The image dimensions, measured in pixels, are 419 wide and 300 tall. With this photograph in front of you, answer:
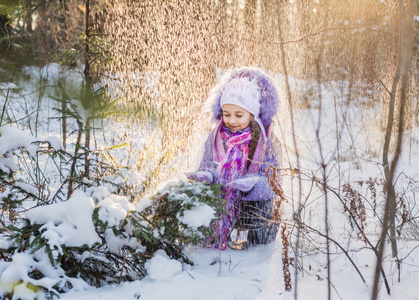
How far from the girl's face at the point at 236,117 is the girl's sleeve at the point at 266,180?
200mm

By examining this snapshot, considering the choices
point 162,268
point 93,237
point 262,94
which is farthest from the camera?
point 262,94

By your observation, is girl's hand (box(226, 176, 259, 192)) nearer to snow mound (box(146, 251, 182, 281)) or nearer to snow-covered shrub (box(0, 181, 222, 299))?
snow-covered shrub (box(0, 181, 222, 299))

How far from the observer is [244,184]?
7.13ft

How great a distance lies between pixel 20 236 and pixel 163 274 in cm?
60

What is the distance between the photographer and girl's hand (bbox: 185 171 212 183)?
2.26m

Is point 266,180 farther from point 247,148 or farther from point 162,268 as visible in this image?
point 162,268

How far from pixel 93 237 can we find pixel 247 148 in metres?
1.21

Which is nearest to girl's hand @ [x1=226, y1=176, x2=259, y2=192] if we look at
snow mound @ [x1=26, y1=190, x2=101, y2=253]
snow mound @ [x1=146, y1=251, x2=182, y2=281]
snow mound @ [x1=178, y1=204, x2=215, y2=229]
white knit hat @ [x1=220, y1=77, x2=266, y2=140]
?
white knit hat @ [x1=220, y1=77, x2=266, y2=140]

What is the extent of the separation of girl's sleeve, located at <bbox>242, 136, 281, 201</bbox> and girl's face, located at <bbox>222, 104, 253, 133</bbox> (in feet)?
0.66

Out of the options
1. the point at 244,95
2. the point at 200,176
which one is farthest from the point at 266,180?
the point at 244,95

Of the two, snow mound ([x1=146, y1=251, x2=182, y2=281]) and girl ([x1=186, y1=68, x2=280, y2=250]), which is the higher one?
girl ([x1=186, y1=68, x2=280, y2=250])

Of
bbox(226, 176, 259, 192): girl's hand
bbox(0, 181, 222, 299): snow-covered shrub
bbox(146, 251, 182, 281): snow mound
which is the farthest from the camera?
bbox(226, 176, 259, 192): girl's hand

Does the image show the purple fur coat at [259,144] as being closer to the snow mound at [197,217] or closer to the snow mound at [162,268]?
the snow mound at [197,217]

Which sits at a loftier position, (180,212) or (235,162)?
(235,162)
